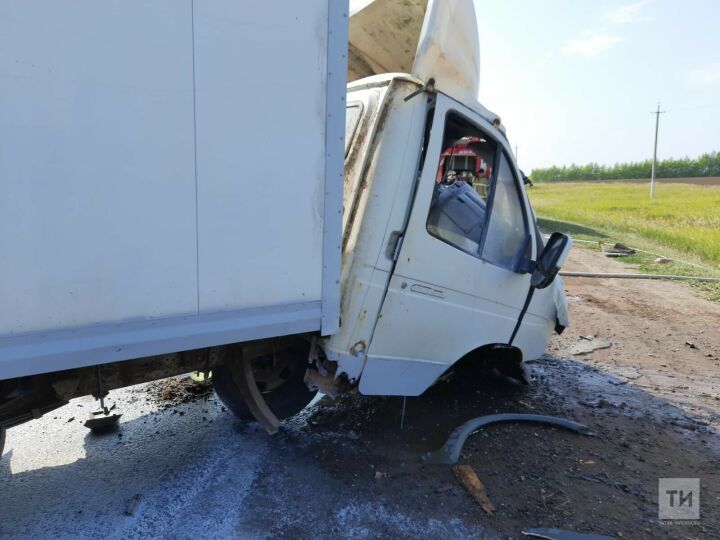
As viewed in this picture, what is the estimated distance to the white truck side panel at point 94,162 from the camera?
1.80 m

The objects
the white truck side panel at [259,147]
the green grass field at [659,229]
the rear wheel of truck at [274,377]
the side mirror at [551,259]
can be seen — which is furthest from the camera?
the green grass field at [659,229]

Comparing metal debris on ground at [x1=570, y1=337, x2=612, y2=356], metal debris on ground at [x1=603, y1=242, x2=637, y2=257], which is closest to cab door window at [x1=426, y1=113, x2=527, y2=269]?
metal debris on ground at [x1=570, y1=337, x2=612, y2=356]

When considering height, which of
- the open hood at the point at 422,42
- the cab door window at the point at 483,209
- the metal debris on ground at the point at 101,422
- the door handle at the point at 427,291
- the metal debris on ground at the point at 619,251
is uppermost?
the open hood at the point at 422,42

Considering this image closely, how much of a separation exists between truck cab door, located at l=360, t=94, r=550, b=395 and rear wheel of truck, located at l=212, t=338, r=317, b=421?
23.6 inches

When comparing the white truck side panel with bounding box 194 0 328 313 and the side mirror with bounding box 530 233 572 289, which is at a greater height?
the white truck side panel with bounding box 194 0 328 313

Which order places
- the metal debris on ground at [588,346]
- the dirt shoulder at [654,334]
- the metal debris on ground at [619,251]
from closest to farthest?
the dirt shoulder at [654,334], the metal debris on ground at [588,346], the metal debris on ground at [619,251]

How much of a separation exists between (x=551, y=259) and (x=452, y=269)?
717 millimetres

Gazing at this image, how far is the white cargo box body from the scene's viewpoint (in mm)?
1838

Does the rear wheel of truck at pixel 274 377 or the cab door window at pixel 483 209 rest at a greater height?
the cab door window at pixel 483 209

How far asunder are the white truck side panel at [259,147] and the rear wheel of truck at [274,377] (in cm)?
95

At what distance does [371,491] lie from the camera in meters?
3.19

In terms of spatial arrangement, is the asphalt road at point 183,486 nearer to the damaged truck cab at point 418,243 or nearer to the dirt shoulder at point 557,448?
the dirt shoulder at point 557,448

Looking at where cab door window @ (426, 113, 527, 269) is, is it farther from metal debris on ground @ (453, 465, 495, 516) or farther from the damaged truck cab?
metal debris on ground @ (453, 465, 495, 516)

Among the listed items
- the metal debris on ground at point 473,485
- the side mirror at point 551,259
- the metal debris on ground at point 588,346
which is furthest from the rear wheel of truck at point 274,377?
the metal debris on ground at point 588,346
